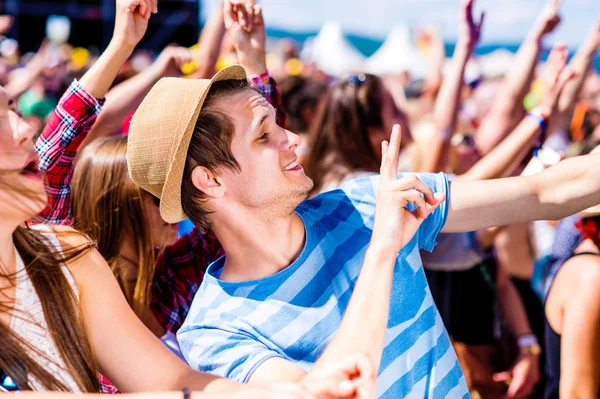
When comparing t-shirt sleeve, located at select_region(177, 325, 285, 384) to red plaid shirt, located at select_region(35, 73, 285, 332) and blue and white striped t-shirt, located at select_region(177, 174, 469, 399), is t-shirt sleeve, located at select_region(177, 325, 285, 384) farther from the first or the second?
red plaid shirt, located at select_region(35, 73, 285, 332)

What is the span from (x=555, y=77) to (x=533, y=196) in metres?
1.22

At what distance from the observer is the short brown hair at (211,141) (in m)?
1.68

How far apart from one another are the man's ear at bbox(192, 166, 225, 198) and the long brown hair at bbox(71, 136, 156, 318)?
0.51 meters

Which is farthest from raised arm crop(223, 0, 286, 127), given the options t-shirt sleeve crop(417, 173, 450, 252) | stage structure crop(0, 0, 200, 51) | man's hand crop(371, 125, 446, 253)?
stage structure crop(0, 0, 200, 51)

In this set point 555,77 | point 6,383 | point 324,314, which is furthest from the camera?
point 555,77

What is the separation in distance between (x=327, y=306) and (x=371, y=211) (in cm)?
27

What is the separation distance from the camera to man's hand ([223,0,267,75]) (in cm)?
224

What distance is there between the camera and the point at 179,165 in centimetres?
164

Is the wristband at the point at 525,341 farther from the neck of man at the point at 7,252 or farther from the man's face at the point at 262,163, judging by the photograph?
the neck of man at the point at 7,252

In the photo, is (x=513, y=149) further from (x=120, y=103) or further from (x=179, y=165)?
(x=120, y=103)

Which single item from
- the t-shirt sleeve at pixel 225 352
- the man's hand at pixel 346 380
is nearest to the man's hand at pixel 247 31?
the t-shirt sleeve at pixel 225 352

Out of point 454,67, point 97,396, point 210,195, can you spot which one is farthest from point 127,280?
point 454,67

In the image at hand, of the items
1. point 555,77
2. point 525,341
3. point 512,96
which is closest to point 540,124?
point 555,77

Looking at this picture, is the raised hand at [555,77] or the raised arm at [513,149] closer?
the raised arm at [513,149]
